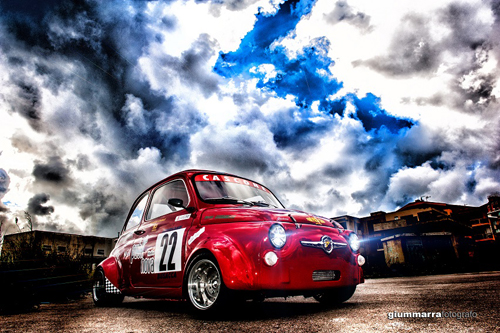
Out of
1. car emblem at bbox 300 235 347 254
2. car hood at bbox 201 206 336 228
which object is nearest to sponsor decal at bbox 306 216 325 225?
car hood at bbox 201 206 336 228

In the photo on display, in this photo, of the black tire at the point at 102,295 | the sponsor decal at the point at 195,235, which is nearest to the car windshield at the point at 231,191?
the sponsor decal at the point at 195,235

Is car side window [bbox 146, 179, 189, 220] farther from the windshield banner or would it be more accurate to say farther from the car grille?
the car grille

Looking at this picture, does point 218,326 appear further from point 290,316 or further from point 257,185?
point 257,185

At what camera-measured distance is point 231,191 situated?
169 inches

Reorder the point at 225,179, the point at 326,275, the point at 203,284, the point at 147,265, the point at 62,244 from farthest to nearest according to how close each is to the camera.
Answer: the point at 62,244
the point at 225,179
the point at 147,265
the point at 203,284
the point at 326,275

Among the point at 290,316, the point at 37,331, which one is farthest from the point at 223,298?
the point at 37,331

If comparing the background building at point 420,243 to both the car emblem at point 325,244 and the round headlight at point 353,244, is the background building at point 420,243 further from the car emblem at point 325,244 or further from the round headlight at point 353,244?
the car emblem at point 325,244

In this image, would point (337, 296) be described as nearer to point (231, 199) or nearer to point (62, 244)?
point (231, 199)

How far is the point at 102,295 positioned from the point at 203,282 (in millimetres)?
2756

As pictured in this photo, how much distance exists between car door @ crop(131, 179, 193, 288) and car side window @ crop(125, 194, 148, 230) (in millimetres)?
258

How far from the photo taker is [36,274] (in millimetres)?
5949

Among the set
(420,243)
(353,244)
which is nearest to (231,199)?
(353,244)

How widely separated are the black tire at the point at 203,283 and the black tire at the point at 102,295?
226cm

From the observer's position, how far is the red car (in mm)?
2955
